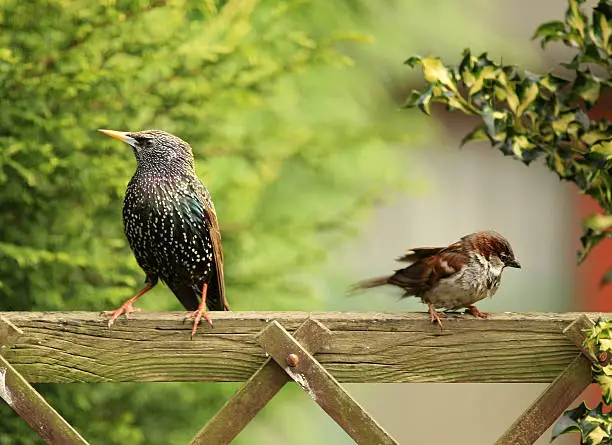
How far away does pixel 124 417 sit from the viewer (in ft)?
13.0

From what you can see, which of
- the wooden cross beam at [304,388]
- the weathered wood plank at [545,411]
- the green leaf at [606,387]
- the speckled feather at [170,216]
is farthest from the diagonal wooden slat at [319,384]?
the speckled feather at [170,216]

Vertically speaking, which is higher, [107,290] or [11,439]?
[107,290]

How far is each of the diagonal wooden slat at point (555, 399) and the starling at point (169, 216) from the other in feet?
3.20

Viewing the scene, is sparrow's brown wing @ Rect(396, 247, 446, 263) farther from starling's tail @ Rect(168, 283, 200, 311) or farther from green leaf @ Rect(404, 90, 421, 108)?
starling's tail @ Rect(168, 283, 200, 311)

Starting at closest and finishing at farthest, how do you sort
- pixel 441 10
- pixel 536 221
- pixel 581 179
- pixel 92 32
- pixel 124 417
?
1. pixel 581 179
2. pixel 92 32
3. pixel 124 417
4. pixel 441 10
5. pixel 536 221

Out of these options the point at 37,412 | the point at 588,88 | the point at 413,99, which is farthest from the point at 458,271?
the point at 37,412

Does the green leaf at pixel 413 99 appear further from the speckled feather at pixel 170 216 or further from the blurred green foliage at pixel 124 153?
the blurred green foliage at pixel 124 153

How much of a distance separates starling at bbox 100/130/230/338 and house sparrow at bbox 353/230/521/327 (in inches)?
21.6

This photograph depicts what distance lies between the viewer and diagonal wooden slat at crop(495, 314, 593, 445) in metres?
2.15

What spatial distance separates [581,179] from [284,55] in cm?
243

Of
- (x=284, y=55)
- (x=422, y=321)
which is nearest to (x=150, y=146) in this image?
(x=422, y=321)

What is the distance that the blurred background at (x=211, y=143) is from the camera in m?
3.65

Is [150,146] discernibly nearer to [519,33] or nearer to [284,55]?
[284,55]

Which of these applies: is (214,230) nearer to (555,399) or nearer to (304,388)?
(304,388)
